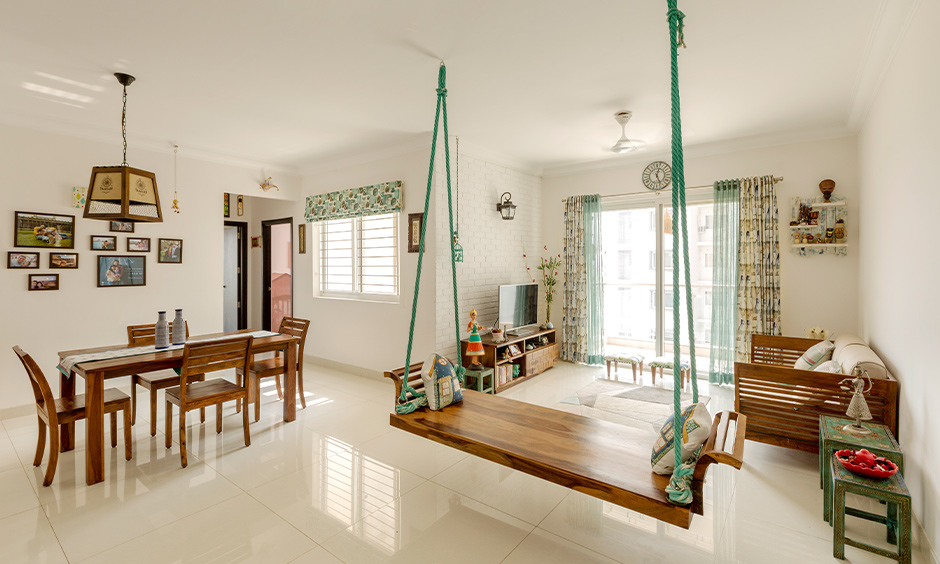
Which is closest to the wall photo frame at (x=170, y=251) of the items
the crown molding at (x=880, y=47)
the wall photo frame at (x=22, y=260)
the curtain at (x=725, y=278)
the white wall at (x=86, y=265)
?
the white wall at (x=86, y=265)

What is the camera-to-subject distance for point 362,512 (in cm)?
252

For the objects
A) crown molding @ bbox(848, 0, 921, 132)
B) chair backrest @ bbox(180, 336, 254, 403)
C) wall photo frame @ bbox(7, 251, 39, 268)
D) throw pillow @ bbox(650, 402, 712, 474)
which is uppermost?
crown molding @ bbox(848, 0, 921, 132)

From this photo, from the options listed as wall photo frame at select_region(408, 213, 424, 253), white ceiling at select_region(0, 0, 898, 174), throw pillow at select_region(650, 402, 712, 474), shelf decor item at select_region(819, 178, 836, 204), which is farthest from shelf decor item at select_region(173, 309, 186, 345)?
shelf decor item at select_region(819, 178, 836, 204)

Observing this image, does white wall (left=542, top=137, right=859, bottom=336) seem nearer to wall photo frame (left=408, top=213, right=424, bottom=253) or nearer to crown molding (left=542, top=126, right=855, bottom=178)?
crown molding (left=542, top=126, right=855, bottom=178)

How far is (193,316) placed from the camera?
512 centimetres

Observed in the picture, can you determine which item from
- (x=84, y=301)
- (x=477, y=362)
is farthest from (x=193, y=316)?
(x=477, y=362)

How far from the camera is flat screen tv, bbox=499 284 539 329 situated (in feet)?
17.1

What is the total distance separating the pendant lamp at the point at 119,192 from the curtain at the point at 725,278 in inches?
212

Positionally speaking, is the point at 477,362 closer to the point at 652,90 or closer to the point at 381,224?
the point at 381,224

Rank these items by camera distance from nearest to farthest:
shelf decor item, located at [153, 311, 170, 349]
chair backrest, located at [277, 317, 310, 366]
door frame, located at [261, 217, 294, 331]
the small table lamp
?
1. the small table lamp
2. shelf decor item, located at [153, 311, 170, 349]
3. chair backrest, located at [277, 317, 310, 366]
4. door frame, located at [261, 217, 294, 331]

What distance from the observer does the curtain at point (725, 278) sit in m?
4.85

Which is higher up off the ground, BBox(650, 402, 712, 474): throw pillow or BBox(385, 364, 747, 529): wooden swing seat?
BBox(650, 402, 712, 474): throw pillow

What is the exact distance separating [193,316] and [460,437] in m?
4.35

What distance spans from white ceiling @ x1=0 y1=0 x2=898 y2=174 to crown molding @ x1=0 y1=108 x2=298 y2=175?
0.06ft
